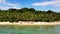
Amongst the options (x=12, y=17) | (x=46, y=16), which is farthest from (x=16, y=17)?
(x=46, y=16)

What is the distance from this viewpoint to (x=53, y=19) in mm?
63312

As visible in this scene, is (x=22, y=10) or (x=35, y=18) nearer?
(x=35, y=18)

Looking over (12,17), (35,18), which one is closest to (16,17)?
(12,17)

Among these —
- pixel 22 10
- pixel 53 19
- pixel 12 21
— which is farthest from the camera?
pixel 22 10

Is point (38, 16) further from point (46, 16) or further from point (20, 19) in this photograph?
point (20, 19)

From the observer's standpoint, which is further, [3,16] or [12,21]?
[3,16]

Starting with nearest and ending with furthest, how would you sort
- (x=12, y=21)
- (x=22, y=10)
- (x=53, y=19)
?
(x=12, y=21)
(x=53, y=19)
(x=22, y=10)

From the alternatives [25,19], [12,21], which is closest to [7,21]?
[12,21]

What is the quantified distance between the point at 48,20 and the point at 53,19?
245 cm

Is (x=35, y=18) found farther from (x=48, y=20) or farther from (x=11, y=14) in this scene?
(x=11, y=14)

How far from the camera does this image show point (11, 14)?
6444 cm

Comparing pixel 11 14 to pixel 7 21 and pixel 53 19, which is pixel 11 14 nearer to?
pixel 7 21

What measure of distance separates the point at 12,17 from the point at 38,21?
8.62 meters

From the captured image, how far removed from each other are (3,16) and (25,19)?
8.20m
